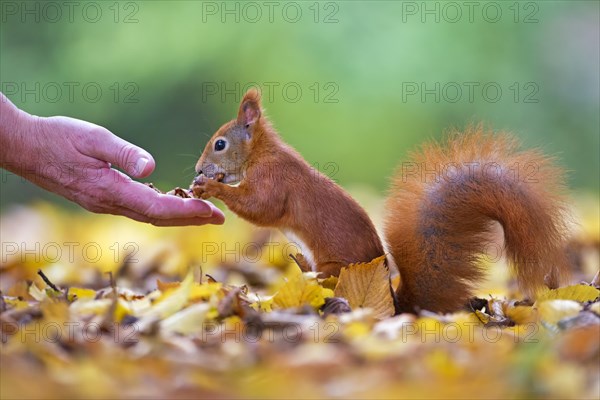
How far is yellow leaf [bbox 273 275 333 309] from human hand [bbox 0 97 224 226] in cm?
53

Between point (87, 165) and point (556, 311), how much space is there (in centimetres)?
113

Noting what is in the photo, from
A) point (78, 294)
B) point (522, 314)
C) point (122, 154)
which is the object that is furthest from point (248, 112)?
point (522, 314)

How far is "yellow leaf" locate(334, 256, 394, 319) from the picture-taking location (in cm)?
155

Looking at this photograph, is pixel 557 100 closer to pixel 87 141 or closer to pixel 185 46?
pixel 185 46

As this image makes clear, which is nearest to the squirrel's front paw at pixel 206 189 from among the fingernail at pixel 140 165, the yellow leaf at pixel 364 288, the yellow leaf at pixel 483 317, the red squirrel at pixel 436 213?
the red squirrel at pixel 436 213

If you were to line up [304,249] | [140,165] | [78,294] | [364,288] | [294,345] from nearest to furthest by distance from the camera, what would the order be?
1. [294,345]
2. [364,288]
3. [78,294]
4. [140,165]
5. [304,249]

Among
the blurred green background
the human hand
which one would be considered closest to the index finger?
the human hand

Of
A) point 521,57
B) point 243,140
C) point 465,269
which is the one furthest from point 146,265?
point 521,57

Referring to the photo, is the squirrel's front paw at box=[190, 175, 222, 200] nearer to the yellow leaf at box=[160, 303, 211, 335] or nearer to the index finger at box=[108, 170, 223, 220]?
the index finger at box=[108, 170, 223, 220]

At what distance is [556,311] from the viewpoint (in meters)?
1.31

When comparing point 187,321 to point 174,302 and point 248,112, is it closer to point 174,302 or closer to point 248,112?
point 174,302

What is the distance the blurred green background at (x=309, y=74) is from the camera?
5.33 metres

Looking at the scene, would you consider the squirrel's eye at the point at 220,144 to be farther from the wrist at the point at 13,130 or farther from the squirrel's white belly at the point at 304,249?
the wrist at the point at 13,130

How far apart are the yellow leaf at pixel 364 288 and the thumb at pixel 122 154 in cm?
57
